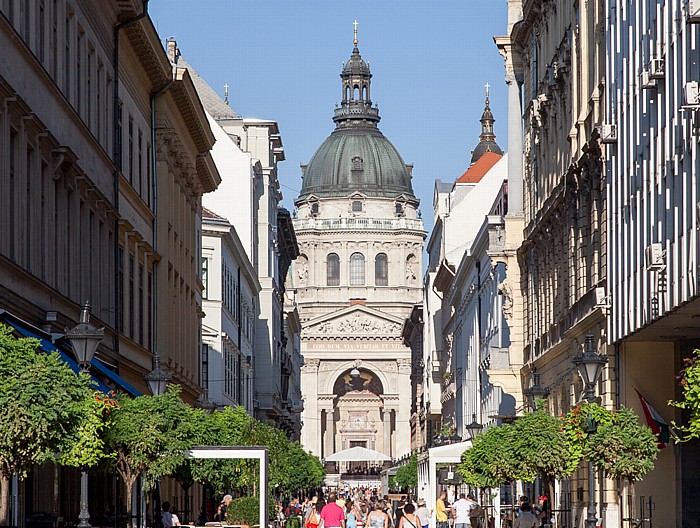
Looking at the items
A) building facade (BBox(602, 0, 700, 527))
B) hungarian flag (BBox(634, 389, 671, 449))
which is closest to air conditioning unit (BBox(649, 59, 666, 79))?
building facade (BBox(602, 0, 700, 527))

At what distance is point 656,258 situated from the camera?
3036 cm

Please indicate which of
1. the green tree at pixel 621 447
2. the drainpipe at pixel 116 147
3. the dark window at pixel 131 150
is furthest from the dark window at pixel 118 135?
the green tree at pixel 621 447

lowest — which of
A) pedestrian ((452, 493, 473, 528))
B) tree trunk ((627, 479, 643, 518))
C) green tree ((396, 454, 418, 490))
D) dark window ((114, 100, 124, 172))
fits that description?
green tree ((396, 454, 418, 490))

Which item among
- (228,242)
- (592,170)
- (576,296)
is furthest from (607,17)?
(228,242)

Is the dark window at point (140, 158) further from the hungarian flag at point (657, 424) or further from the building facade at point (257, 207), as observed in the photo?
the building facade at point (257, 207)

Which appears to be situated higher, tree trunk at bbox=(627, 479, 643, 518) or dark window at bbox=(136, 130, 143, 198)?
→ dark window at bbox=(136, 130, 143, 198)

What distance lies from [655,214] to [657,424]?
18.6 feet

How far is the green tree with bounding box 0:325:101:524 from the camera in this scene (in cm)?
1712

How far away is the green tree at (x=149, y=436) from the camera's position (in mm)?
26500

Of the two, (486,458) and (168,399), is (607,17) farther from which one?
(168,399)

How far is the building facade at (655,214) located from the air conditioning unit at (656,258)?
0.07 feet

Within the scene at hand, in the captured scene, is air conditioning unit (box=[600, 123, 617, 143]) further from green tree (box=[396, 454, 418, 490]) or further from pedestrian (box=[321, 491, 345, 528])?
green tree (box=[396, 454, 418, 490])

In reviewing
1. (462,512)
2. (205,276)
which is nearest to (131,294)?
(462,512)

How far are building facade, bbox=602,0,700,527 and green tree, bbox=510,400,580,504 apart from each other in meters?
2.70
